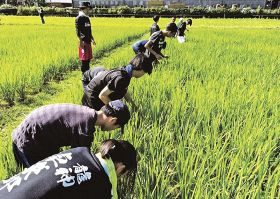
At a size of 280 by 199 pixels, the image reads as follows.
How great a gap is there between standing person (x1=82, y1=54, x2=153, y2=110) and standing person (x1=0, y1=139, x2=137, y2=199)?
975 millimetres

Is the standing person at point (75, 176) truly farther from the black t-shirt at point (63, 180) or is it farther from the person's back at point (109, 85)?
the person's back at point (109, 85)

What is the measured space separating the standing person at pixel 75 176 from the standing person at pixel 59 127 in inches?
14.1

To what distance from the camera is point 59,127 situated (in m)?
1.87

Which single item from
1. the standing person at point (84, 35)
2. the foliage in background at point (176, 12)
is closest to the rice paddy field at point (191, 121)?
the standing person at point (84, 35)

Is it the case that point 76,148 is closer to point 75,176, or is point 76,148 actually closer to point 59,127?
point 75,176

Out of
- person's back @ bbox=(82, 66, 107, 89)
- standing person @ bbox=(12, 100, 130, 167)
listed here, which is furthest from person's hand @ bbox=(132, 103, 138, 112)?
standing person @ bbox=(12, 100, 130, 167)

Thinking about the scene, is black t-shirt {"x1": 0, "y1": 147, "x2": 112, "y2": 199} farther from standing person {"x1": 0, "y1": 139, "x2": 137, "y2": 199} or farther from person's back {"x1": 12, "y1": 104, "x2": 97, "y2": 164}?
person's back {"x1": 12, "y1": 104, "x2": 97, "y2": 164}

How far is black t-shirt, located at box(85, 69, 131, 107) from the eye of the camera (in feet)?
8.08

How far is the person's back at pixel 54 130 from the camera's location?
6.00 ft

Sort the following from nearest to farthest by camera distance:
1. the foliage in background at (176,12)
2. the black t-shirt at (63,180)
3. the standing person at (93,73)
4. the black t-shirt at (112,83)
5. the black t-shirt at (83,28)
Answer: the black t-shirt at (63,180) < the black t-shirt at (112,83) < the standing person at (93,73) < the black t-shirt at (83,28) < the foliage in background at (176,12)

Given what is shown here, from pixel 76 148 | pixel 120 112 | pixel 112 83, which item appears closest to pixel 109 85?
pixel 112 83

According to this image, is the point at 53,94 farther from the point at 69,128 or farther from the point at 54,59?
the point at 69,128

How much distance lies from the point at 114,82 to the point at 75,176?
1.22 meters

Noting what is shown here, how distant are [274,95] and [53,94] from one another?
308 cm
